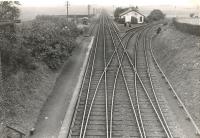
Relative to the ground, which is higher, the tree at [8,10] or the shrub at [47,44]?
the tree at [8,10]

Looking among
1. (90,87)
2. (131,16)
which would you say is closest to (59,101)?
(90,87)

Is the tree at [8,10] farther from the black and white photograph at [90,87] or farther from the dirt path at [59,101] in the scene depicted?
the dirt path at [59,101]

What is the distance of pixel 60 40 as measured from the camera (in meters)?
35.2

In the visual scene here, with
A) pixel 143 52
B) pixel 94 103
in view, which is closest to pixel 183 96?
pixel 94 103

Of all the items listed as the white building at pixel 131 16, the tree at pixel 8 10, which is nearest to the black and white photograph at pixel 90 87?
the tree at pixel 8 10

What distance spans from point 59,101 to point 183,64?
1211 cm

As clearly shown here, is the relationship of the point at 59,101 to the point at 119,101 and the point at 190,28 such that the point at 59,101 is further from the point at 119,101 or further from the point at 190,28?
the point at 190,28

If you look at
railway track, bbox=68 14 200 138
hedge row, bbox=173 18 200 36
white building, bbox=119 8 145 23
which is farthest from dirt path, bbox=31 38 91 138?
white building, bbox=119 8 145 23

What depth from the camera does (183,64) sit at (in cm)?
3328

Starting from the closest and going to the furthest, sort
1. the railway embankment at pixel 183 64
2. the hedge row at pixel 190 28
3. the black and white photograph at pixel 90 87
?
the black and white photograph at pixel 90 87 < the railway embankment at pixel 183 64 < the hedge row at pixel 190 28

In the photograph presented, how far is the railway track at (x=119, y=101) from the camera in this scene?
22453 mm

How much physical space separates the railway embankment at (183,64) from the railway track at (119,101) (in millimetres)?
1778

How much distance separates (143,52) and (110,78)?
11.3 m

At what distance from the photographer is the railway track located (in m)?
22.5
